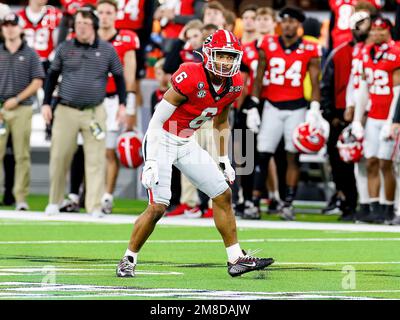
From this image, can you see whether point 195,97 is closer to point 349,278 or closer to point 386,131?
point 349,278

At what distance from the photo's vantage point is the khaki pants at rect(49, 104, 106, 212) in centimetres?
1377

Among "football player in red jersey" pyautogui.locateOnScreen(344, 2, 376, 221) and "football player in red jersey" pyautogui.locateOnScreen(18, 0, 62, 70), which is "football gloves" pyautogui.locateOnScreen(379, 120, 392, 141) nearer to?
"football player in red jersey" pyautogui.locateOnScreen(344, 2, 376, 221)

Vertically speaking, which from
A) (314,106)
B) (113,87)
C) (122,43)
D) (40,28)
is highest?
(40,28)

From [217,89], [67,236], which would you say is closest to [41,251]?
[67,236]

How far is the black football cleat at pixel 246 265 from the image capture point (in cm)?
878

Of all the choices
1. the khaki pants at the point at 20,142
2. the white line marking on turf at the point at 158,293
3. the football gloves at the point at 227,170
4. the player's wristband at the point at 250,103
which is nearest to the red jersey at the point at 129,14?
the khaki pants at the point at 20,142

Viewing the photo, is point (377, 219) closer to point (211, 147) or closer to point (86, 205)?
point (211, 147)

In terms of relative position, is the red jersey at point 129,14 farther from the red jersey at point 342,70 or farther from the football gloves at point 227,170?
the football gloves at point 227,170

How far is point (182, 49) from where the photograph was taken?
Result: 14.2 meters

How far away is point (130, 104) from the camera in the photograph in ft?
47.6

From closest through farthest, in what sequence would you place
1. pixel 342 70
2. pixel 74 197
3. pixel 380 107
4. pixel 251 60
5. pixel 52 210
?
pixel 380 107 → pixel 52 210 → pixel 251 60 → pixel 342 70 → pixel 74 197

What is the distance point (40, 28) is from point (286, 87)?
386 centimetres

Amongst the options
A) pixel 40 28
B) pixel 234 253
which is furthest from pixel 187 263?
pixel 40 28

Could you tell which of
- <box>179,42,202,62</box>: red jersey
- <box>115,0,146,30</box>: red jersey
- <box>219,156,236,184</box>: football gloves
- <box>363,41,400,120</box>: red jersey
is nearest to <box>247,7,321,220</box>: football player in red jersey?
<box>363,41,400,120</box>: red jersey
